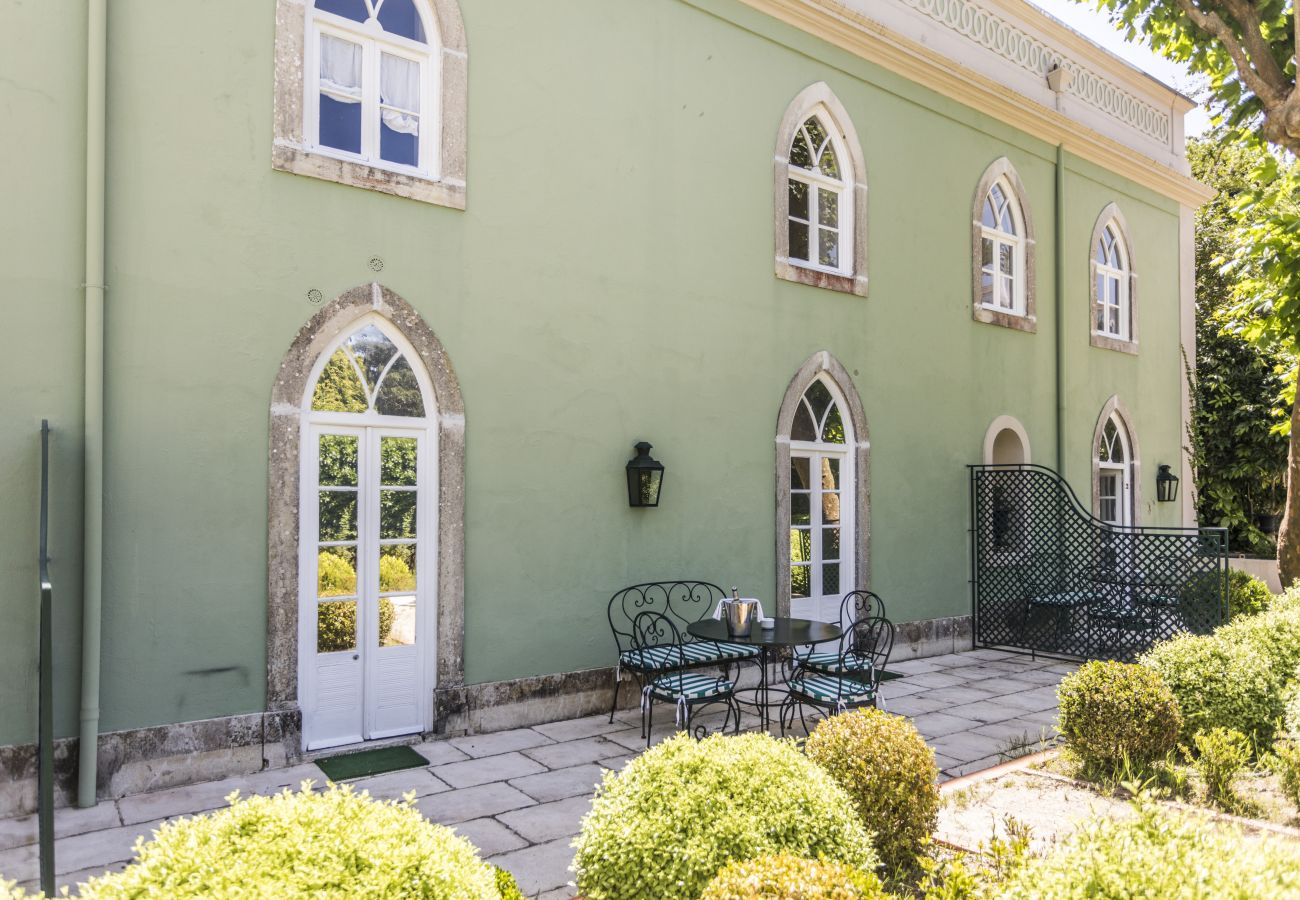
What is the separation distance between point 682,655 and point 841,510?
3.15 meters

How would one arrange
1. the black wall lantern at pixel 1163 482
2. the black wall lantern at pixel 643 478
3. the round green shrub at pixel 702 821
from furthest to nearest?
the black wall lantern at pixel 1163 482 < the black wall lantern at pixel 643 478 < the round green shrub at pixel 702 821

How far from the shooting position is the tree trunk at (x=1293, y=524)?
9.38 metres

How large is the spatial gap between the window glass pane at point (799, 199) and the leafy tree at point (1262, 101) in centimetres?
361

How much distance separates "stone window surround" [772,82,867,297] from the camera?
837cm

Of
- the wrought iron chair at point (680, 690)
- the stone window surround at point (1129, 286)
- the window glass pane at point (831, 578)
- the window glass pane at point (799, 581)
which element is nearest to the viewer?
the wrought iron chair at point (680, 690)

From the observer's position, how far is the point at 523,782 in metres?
5.34

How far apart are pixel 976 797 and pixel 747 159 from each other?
18.1 ft

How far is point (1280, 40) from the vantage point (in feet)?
29.7

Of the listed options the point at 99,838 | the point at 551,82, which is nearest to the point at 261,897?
the point at 99,838

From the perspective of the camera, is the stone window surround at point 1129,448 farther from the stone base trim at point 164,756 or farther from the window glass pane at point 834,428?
the stone base trim at point 164,756

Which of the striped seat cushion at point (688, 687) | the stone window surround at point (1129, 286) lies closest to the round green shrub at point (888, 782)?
the striped seat cushion at point (688, 687)

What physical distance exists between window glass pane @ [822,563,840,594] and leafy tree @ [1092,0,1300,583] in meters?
4.67

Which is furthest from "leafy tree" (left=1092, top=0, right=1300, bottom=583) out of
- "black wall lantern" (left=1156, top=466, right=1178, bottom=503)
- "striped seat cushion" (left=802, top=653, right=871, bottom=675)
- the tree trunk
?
"striped seat cushion" (left=802, top=653, right=871, bottom=675)

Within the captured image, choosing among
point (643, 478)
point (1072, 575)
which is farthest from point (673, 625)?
point (1072, 575)
